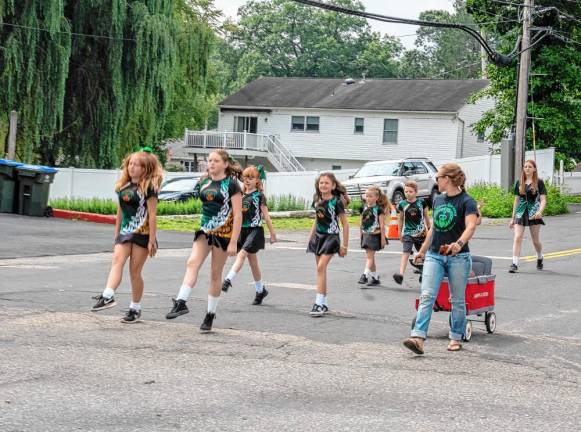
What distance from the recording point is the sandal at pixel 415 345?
828 centimetres

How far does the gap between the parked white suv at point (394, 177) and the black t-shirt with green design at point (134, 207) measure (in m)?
22.8

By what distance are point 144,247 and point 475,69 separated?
3387 inches

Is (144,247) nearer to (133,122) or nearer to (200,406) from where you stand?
(200,406)

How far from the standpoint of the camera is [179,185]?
30.2 meters

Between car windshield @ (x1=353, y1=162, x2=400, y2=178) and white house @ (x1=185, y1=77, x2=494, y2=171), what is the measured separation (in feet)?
57.0

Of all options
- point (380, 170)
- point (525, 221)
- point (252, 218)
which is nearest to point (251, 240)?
point (252, 218)

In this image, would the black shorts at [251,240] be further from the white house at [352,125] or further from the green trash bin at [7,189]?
the white house at [352,125]

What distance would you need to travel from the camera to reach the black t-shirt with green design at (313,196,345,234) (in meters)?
11.0

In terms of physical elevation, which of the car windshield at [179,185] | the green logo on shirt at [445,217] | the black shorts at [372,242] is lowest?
the black shorts at [372,242]

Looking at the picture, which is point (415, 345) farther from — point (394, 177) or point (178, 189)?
point (394, 177)

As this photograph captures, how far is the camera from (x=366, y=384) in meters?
7.25

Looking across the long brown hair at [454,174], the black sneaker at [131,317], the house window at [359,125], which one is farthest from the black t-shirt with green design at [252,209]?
the house window at [359,125]

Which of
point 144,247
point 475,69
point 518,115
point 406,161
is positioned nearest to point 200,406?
point 144,247

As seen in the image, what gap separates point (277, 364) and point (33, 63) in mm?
23240
